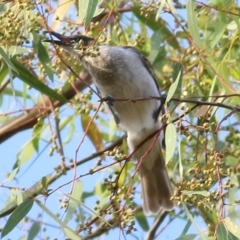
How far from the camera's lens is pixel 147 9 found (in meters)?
2.64

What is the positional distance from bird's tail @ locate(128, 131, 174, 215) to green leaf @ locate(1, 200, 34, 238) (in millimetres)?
1122

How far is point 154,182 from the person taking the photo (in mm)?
3752

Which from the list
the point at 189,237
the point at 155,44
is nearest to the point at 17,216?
the point at 189,237

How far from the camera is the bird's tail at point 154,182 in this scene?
3.60m

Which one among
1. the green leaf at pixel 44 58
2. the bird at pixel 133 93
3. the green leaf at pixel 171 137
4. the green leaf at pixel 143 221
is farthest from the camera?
the green leaf at pixel 143 221

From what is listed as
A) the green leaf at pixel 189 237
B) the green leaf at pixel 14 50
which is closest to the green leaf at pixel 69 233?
the green leaf at pixel 189 237

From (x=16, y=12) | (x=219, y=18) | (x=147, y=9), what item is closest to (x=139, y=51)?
(x=219, y=18)

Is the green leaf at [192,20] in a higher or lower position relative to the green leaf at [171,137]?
higher

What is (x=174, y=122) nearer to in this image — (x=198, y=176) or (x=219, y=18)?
(x=198, y=176)

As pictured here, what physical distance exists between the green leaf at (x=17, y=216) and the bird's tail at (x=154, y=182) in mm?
1122

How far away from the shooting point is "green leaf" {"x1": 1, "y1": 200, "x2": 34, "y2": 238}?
238cm

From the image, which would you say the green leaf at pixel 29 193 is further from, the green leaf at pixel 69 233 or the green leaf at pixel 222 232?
the green leaf at pixel 222 232

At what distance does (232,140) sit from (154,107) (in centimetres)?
74

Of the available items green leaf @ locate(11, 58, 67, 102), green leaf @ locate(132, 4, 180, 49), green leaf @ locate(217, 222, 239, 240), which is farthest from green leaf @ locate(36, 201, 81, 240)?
green leaf @ locate(132, 4, 180, 49)
